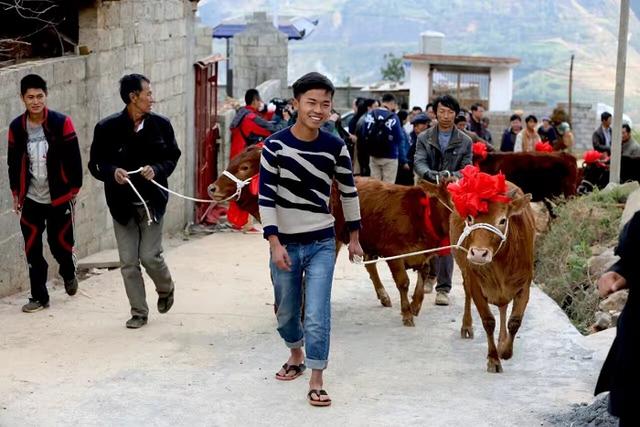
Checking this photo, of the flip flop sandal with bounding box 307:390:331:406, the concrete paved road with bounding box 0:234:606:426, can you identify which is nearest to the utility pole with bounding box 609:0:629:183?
the concrete paved road with bounding box 0:234:606:426

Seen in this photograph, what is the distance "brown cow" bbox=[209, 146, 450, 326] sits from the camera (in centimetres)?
959

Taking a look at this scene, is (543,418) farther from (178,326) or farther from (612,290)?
(178,326)

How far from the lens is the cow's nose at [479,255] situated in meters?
7.61

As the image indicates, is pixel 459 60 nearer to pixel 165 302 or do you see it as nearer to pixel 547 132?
pixel 547 132

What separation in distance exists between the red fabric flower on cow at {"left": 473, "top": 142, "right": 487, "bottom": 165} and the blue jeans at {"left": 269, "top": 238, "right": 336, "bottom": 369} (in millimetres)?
7480

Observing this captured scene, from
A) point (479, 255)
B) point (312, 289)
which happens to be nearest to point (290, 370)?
point (312, 289)

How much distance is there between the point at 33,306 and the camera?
9.65 metres

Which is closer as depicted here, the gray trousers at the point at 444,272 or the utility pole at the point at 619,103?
the gray trousers at the point at 444,272

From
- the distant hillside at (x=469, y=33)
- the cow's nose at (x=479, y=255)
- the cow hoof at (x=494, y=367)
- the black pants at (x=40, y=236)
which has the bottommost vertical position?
the distant hillside at (x=469, y=33)

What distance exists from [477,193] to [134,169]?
268cm

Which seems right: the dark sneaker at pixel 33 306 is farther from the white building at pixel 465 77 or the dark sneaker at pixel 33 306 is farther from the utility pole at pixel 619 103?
the white building at pixel 465 77

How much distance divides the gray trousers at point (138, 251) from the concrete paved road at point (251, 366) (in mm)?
358

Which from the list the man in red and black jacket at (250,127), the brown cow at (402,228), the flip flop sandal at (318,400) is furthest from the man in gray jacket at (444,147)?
the man in red and black jacket at (250,127)

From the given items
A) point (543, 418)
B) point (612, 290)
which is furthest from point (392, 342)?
point (612, 290)
